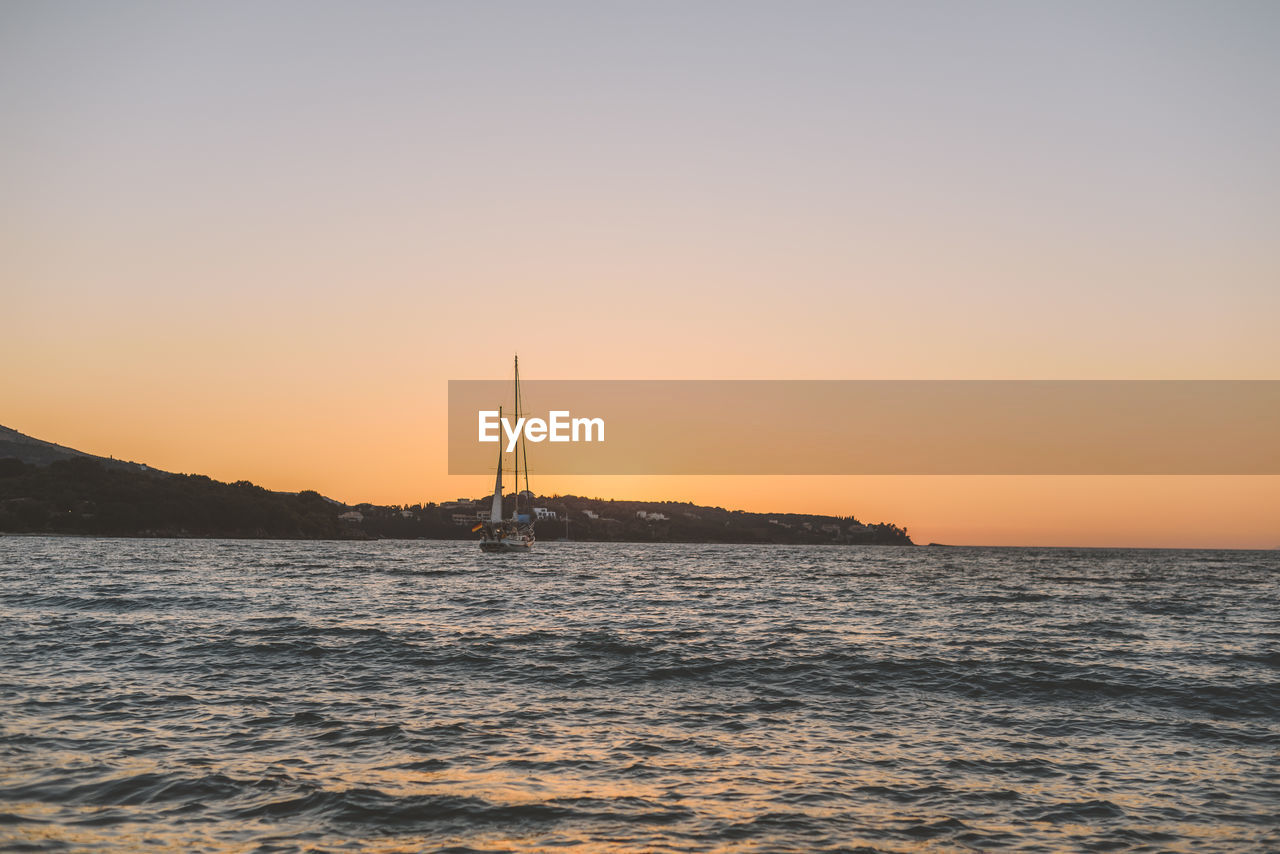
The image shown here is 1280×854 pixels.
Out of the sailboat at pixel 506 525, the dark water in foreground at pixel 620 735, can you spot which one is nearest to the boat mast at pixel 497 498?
the sailboat at pixel 506 525

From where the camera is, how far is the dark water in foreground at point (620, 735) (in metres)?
11.9

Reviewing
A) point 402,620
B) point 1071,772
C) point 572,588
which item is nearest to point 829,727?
point 1071,772

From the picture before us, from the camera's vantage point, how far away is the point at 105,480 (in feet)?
637

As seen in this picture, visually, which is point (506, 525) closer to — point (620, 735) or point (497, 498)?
point (497, 498)

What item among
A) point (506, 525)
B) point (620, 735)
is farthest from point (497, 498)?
point (620, 735)

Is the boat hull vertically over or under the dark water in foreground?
under

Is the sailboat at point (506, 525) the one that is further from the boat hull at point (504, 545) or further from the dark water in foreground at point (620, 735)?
the dark water in foreground at point (620, 735)

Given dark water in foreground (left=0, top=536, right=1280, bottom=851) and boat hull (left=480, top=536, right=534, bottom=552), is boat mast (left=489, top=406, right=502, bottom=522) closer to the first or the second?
boat hull (left=480, top=536, right=534, bottom=552)

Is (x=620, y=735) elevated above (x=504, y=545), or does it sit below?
above

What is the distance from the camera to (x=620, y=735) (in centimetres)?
1719

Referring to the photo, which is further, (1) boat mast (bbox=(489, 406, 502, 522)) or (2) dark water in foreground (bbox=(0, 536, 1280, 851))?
(1) boat mast (bbox=(489, 406, 502, 522))

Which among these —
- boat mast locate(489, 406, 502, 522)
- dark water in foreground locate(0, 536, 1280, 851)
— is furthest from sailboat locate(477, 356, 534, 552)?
dark water in foreground locate(0, 536, 1280, 851)

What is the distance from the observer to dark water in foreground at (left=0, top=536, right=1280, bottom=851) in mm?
11875

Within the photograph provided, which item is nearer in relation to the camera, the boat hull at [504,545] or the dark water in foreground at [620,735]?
the dark water in foreground at [620,735]
